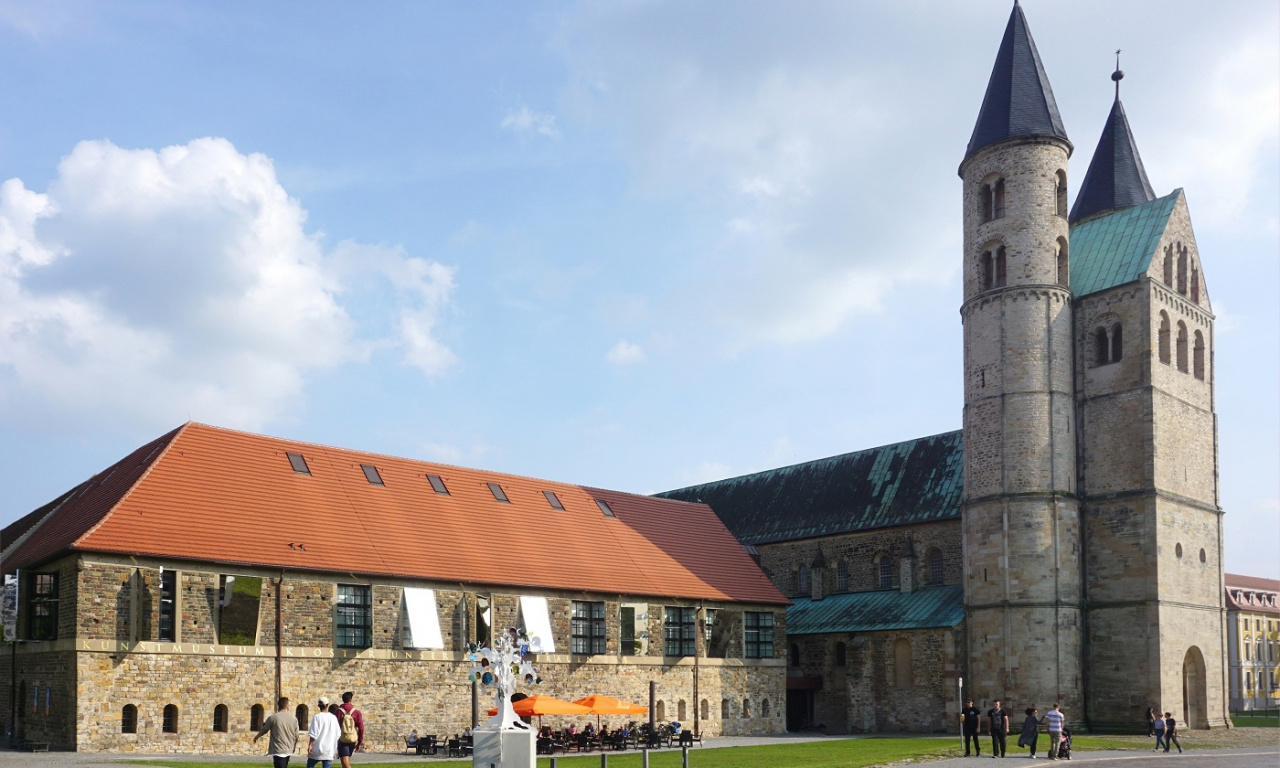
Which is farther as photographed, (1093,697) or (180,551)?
(1093,697)

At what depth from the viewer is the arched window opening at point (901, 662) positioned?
50.4m

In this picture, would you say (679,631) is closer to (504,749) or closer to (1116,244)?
(1116,244)

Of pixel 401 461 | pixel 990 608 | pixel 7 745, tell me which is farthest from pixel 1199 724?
pixel 7 745

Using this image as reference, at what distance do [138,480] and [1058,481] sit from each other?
107 ft

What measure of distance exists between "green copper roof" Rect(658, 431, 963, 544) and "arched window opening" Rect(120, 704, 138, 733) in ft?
112

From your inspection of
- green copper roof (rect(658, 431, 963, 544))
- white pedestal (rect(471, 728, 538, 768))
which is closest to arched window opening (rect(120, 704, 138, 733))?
white pedestal (rect(471, 728, 538, 768))

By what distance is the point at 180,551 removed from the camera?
3456 centimetres

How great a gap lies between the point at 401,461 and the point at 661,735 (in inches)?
551

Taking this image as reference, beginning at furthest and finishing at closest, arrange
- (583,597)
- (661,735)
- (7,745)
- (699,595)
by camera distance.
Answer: (699,595), (583,597), (661,735), (7,745)

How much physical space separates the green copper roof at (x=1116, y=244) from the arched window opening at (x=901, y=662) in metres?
16.0

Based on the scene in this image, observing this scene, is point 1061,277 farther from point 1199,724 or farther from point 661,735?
point 661,735

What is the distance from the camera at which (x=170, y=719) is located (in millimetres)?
33281

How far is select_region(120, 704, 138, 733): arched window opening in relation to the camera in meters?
32.3

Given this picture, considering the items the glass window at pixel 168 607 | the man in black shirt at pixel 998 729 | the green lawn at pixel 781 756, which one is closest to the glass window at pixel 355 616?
the glass window at pixel 168 607
